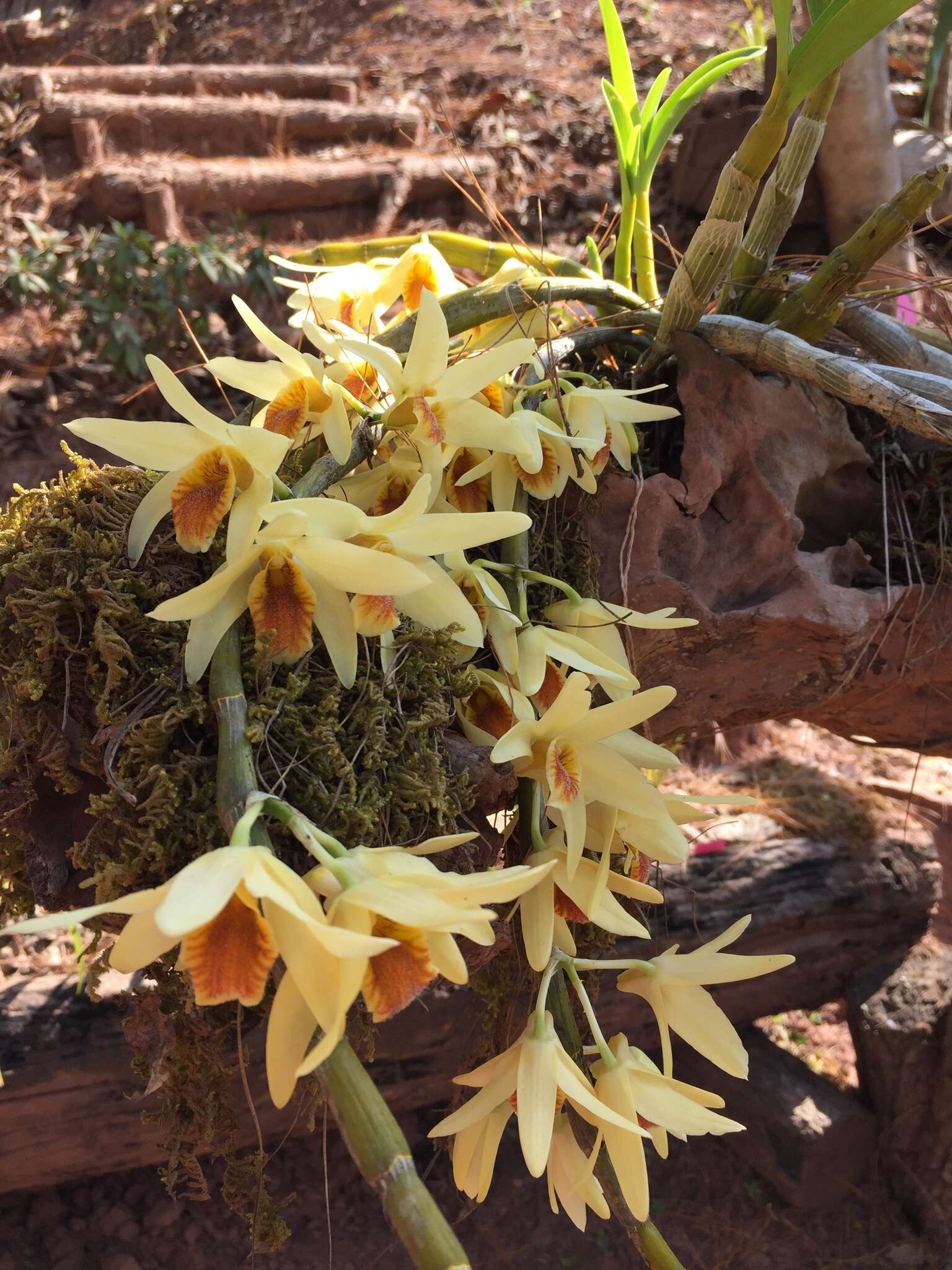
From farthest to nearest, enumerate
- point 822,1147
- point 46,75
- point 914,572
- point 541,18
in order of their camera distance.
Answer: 1. point 541,18
2. point 46,75
3. point 822,1147
4. point 914,572

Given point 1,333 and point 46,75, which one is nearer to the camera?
point 1,333

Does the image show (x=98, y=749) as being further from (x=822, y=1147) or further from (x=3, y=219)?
(x=3, y=219)

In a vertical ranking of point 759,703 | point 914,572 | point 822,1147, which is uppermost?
point 914,572

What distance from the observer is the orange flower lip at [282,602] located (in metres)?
0.66

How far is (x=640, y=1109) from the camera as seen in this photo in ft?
2.25

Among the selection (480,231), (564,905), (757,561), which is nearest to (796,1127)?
(757,561)

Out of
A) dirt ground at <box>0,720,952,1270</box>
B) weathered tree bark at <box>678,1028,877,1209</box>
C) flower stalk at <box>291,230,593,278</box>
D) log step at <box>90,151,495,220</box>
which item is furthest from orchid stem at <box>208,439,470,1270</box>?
log step at <box>90,151,495,220</box>

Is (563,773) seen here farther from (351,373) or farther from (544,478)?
(351,373)

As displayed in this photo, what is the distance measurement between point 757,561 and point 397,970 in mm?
716

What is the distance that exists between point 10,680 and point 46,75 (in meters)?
3.45

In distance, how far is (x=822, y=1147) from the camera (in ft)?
5.62

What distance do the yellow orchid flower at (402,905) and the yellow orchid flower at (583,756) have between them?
143 millimetres

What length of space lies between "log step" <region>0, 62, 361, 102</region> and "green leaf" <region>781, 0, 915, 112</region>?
3.16 m

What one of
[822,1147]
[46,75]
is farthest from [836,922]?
[46,75]
